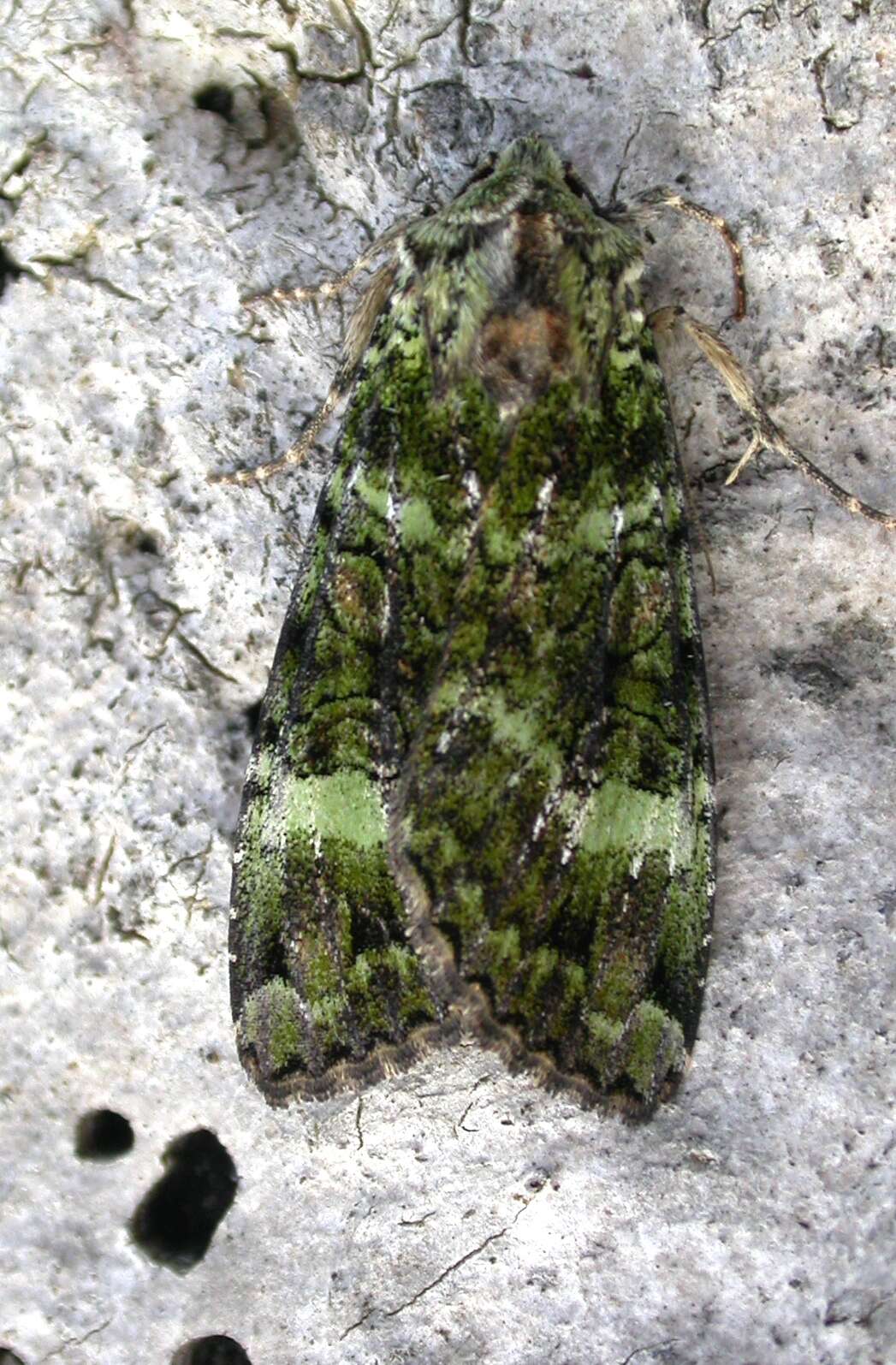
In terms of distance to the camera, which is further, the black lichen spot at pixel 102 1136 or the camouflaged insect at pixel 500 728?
the black lichen spot at pixel 102 1136

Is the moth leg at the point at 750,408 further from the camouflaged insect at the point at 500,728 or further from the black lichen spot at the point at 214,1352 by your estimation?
the black lichen spot at the point at 214,1352

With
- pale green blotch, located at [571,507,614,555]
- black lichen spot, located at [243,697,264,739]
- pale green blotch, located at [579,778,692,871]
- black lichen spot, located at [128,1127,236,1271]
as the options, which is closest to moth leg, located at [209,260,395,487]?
black lichen spot, located at [243,697,264,739]

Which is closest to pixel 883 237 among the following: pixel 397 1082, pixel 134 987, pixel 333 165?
pixel 333 165

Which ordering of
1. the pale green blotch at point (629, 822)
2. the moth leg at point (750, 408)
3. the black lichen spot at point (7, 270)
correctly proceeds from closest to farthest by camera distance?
the pale green blotch at point (629, 822) < the moth leg at point (750, 408) < the black lichen spot at point (7, 270)

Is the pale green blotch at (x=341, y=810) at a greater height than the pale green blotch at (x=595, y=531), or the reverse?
the pale green blotch at (x=595, y=531)

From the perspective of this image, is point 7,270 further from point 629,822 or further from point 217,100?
point 629,822

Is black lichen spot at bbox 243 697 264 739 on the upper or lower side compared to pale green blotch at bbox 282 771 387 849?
upper

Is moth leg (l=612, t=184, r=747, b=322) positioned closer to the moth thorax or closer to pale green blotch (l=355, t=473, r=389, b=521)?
the moth thorax

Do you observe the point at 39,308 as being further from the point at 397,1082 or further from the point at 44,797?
the point at 397,1082

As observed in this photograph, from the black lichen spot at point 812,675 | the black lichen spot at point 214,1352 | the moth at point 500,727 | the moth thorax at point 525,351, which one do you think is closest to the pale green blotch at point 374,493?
the moth at point 500,727
